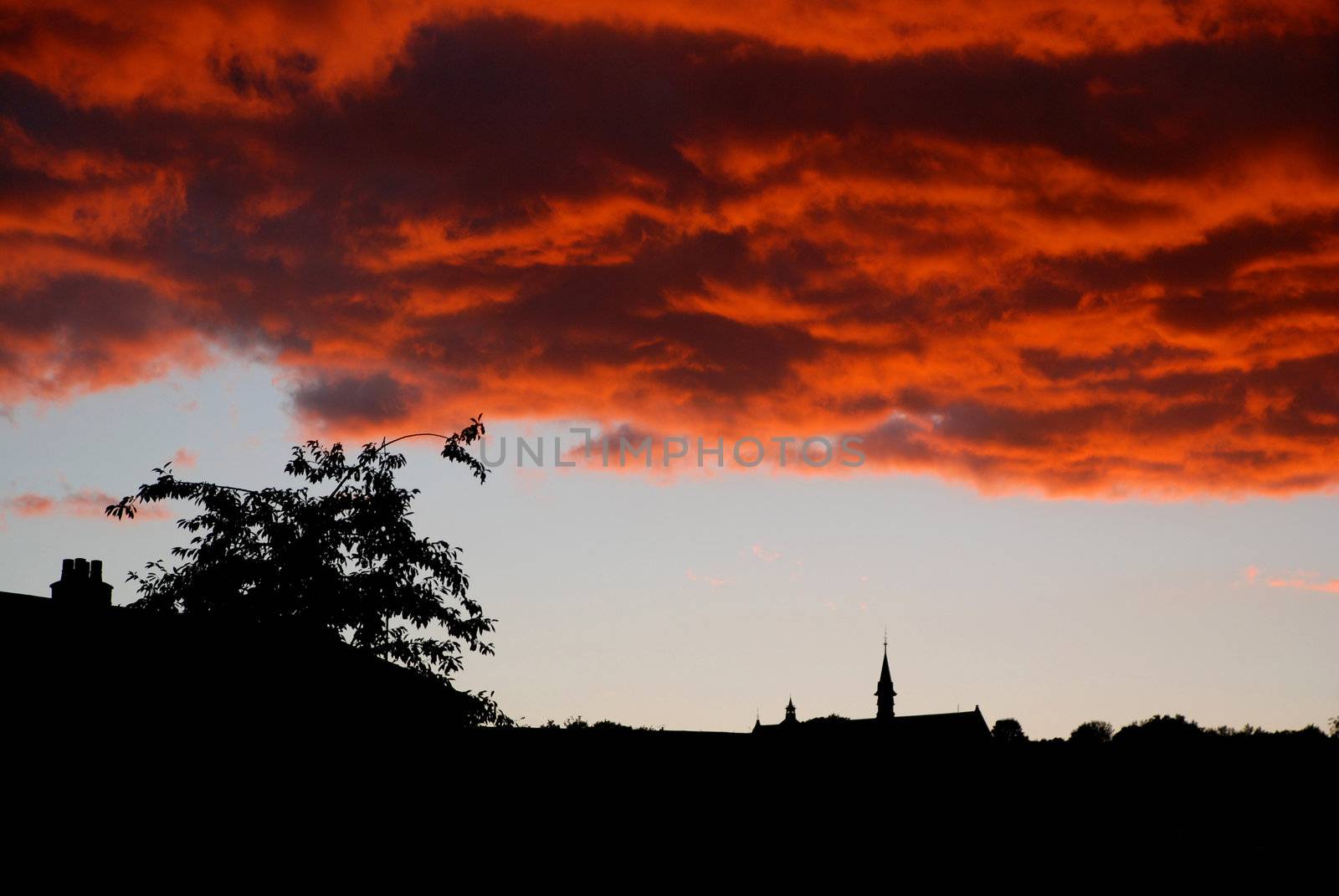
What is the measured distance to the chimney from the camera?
3110 cm

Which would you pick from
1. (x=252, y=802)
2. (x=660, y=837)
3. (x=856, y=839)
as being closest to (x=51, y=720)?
(x=252, y=802)

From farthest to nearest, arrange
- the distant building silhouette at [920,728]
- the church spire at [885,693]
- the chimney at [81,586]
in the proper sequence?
the church spire at [885,693] → the distant building silhouette at [920,728] → the chimney at [81,586]

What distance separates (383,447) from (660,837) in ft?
51.5

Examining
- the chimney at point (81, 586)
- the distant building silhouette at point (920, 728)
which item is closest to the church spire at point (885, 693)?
the distant building silhouette at point (920, 728)

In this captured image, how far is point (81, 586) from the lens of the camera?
32.2 metres

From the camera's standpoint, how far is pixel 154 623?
2473 centimetres

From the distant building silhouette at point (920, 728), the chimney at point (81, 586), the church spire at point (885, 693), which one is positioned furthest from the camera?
the church spire at point (885, 693)

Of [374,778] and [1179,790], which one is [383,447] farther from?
[1179,790]

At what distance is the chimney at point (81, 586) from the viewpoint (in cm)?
3110

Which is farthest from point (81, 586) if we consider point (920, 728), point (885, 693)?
point (885, 693)

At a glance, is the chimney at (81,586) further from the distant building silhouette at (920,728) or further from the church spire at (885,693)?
the church spire at (885,693)

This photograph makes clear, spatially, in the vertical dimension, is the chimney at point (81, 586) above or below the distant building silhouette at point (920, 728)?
above

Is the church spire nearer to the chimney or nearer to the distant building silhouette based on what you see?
the distant building silhouette

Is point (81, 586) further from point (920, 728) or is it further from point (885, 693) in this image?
point (885, 693)
